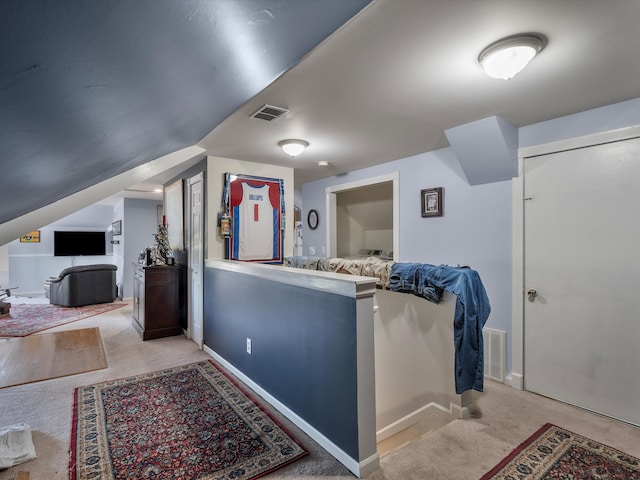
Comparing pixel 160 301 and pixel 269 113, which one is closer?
pixel 269 113

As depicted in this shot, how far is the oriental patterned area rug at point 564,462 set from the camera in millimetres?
1795

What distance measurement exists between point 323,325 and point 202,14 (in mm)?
1682

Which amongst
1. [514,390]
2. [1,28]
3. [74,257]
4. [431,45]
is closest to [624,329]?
[514,390]

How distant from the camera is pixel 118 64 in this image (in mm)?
618

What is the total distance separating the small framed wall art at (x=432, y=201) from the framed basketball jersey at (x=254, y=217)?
68.1 inches

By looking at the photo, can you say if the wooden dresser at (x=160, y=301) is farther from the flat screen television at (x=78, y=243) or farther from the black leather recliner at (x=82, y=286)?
the flat screen television at (x=78, y=243)

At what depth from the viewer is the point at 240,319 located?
302 cm

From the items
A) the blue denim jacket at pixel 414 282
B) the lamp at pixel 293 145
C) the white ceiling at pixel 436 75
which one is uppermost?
the white ceiling at pixel 436 75

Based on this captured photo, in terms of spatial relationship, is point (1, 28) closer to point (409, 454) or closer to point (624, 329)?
point (409, 454)

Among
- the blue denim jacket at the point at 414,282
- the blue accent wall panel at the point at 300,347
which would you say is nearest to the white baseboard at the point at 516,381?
the blue denim jacket at the point at 414,282

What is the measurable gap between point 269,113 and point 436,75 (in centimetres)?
119

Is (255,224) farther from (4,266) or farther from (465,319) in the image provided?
(4,266)

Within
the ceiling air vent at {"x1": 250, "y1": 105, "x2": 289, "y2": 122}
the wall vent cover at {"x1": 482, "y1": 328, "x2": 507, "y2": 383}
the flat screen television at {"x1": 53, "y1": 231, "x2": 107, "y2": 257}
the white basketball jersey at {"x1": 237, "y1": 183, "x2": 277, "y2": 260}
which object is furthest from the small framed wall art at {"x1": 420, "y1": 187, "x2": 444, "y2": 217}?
the flat screen television at {"x1": 53, "y1": 231, "x2": 107, "y2": 257}

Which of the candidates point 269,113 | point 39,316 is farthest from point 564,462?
point 39,316
